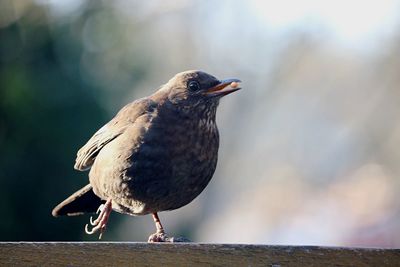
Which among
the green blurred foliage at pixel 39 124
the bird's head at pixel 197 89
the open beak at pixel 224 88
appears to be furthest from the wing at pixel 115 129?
the green blurred foliage at pixel 39 124

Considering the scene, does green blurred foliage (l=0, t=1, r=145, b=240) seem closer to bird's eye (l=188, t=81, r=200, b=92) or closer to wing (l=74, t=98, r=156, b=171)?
wing (l=74, t=98, r=156, b=171)

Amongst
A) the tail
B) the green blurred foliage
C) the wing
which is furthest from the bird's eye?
the green blurred foliage

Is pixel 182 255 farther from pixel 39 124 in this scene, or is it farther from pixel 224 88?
pixel 39 124

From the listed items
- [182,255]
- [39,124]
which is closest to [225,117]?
[39,124]

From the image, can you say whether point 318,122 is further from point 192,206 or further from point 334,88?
point 192,206

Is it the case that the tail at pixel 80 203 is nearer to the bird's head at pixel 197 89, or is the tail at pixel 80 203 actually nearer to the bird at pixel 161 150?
the bird at pixel 161 150

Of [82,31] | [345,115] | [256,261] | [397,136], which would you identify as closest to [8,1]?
[82,31]

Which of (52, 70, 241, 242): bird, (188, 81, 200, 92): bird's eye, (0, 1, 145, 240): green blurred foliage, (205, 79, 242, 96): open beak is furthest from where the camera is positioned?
(0, 1, 145, 240): green blurred foliage
